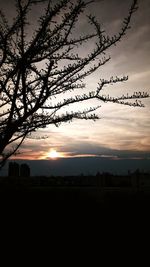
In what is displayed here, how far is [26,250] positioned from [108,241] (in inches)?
49.4

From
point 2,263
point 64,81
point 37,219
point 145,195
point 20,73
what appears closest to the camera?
point 20,73

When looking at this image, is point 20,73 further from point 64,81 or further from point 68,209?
point 68,209

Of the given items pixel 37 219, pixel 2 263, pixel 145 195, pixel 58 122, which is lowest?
pixel 2 263

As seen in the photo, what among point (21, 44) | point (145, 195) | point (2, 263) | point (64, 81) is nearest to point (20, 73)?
point (21, 44)

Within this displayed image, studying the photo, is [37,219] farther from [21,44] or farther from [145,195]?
[21,44]

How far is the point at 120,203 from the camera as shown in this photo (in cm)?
483

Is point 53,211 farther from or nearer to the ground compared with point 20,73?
nearer to the ground

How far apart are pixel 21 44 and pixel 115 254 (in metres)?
3.18

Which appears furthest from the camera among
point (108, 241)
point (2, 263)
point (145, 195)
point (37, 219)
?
point (145, 195)

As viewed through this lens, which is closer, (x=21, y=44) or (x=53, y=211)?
(x=21, y=44)

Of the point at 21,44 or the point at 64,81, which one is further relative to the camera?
the point at 64,81

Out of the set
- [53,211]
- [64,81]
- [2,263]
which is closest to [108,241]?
[53,211]

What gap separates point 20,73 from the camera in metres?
2.78

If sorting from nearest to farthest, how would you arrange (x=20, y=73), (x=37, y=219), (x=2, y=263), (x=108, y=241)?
1. (x=20, y=73)
2. (x=2, y=263)
3. (x=108, y=241)
4. (x=37, y=219)
